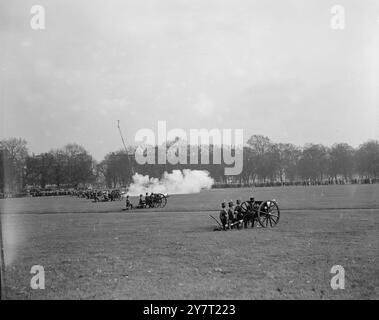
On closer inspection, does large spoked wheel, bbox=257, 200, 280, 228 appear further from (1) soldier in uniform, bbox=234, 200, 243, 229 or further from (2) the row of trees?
(2) the row of trees

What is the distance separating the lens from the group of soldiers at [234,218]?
643 inches

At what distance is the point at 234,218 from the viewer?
16.8m

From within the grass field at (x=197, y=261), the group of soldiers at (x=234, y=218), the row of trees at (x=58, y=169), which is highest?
the row of trees at (x=58, y=169)

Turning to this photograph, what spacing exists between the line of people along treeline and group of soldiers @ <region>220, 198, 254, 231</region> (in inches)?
1670

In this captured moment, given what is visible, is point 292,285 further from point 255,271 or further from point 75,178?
point 75,178

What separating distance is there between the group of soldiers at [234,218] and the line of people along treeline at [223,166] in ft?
139

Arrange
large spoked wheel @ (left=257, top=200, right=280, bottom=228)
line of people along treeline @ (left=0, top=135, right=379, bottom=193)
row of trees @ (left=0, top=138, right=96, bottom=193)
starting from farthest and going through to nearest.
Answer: row of trees @ (left=0, top=138, right=96, bottom=193)
line of people along treeline @ (left=0, top=135, right=379, bottom=193)
large spoked wheel @ (left=257, top=200, right=280, bottom=228)

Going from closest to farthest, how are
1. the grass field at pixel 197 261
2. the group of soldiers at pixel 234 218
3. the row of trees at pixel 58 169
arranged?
1. the grass field at pixel 197 261
2. the group of soldiers at pixel 234 218
3. the row of trees at pixel 58 169

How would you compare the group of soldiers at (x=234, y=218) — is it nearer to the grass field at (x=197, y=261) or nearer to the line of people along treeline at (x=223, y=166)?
the grass field at (x=197, y=261)

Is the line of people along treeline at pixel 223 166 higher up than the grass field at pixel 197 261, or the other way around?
the line of people along treeline at pixel 223 166

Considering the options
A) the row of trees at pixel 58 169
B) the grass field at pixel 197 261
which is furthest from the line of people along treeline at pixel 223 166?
the grass field at pixel 197 261

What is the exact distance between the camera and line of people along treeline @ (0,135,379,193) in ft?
212

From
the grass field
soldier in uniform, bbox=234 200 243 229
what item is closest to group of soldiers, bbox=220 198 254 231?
soldier in uniform, bbox=234 200 243 229
